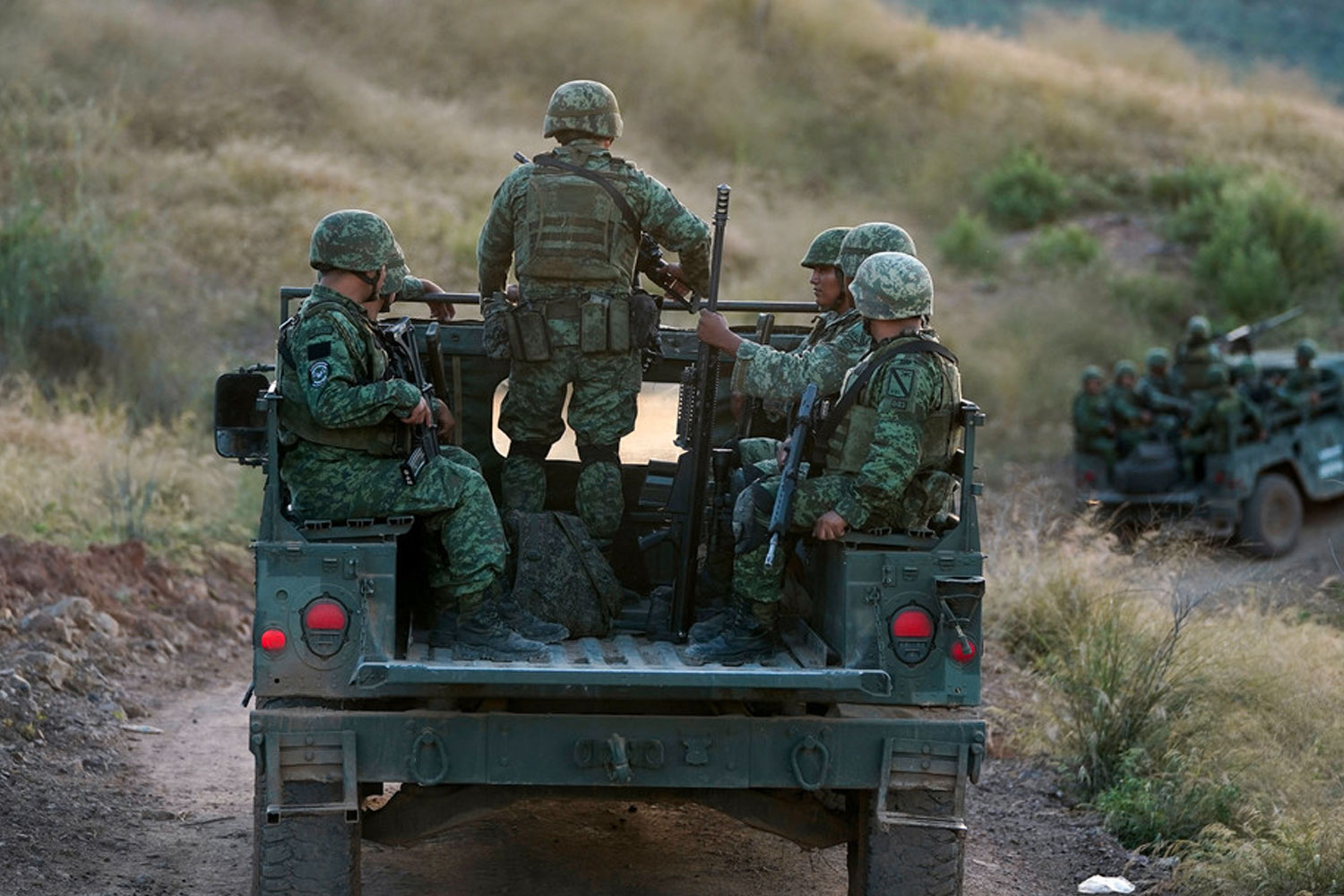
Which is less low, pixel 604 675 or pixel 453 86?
pixel 453 86

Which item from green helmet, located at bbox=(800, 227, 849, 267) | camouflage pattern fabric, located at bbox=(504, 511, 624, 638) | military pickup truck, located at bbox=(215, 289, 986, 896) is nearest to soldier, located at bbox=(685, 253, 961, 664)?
military pickup truck, located at bbox=(215, 289, 986, 896)

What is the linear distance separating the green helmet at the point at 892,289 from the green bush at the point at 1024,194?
847 inches

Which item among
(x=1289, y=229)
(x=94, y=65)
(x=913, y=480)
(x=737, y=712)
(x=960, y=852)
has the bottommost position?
(x=960, y=852)

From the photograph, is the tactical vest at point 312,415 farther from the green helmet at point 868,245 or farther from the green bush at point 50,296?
the green bush at point 50,296

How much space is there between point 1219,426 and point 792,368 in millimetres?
10530

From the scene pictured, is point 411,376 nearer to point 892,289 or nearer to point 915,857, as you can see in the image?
point 892,289

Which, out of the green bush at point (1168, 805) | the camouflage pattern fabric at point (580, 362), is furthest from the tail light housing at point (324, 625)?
the green bush at point (1168, 805)

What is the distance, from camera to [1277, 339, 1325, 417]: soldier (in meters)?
15.6

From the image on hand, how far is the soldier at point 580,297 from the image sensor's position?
6242 millimetres

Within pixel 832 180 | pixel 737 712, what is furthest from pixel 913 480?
pixel 832 180

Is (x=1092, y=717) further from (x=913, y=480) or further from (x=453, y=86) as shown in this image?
(x=453, y=86)

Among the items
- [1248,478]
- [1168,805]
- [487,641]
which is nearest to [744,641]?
[487,641]

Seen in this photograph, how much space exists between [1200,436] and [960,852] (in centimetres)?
1094

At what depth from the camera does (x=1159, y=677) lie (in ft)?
23.6
